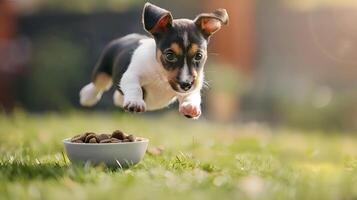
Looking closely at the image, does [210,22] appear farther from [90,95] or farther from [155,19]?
[90,95]

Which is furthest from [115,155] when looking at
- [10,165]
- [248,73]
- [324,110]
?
[248,73]

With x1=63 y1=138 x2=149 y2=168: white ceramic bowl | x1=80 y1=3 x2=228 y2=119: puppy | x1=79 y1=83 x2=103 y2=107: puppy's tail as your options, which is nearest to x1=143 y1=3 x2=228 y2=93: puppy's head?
x1=80 y1=3 x2=228 y2=119: puppy

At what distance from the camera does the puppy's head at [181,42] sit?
2.27 m

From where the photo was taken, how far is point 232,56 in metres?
6.69

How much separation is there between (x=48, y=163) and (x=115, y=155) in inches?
12.3

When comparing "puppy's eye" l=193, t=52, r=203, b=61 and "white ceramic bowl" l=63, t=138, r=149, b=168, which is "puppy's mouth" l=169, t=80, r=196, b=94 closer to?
"puppy's eye" l=193, t=52, r=203, b=61

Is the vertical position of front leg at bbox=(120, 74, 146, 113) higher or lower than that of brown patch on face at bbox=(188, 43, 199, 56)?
lower

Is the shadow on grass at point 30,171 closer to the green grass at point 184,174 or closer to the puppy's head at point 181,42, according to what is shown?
the green grass at point 184,174

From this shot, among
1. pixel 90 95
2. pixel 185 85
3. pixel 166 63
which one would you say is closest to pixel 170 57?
pixel 166 63

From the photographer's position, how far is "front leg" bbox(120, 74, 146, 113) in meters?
2.28

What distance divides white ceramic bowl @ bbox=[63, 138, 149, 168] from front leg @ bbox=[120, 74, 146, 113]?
0.45 feet

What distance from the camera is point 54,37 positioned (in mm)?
6859

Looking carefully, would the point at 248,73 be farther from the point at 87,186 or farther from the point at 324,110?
the point at 87,186

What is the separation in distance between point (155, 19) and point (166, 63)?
17 cm
